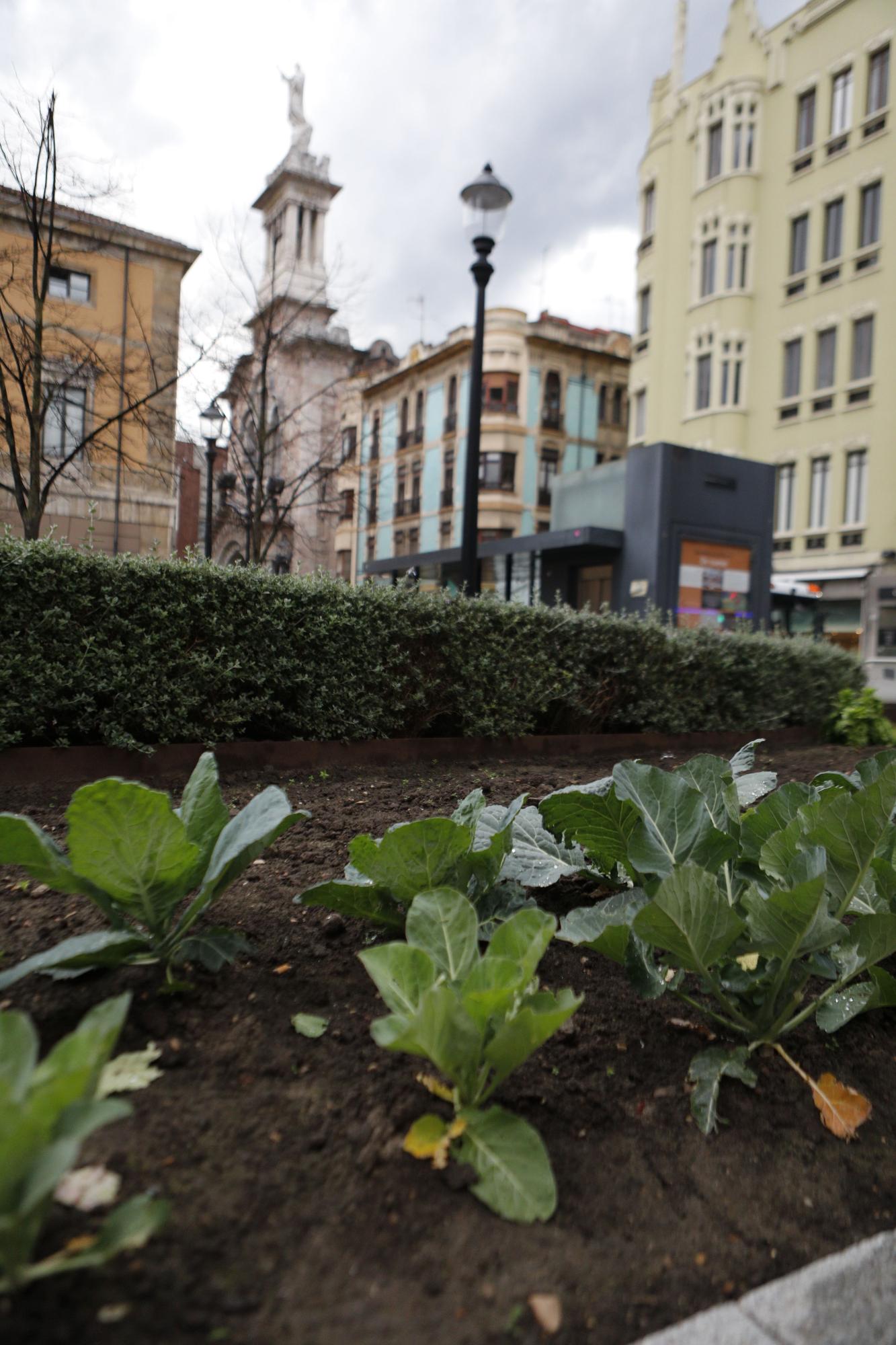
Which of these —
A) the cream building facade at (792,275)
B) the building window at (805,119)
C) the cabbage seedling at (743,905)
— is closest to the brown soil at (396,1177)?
the cabbage seedling at (743,905)

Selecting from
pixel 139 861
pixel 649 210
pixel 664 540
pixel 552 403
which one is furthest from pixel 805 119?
pixel 139 861

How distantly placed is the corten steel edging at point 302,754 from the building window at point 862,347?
23730 mm

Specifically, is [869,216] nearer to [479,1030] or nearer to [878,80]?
[878,80]

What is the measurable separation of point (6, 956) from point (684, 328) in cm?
3456

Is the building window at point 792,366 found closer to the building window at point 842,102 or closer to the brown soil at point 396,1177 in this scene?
the building window at point 842,102

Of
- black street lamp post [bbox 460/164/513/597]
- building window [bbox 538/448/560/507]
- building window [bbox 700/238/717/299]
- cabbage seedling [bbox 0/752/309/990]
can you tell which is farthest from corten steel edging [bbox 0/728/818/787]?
building window [bbox 538/448/560/507]

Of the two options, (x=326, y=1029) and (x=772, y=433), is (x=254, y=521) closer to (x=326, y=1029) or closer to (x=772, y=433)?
(x=326, y=1029)

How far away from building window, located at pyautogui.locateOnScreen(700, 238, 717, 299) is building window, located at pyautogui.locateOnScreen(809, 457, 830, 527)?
8257 millimetres

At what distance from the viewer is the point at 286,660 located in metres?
5.75

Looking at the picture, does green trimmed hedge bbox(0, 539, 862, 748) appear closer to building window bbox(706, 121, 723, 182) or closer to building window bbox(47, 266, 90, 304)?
building window bbox(47, 266, 90, 304)

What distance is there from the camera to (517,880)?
2426 millimetres

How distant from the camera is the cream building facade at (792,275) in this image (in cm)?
2642

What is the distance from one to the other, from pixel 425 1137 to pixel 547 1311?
0.38 meters

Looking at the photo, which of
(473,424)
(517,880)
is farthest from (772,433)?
(517,880)
